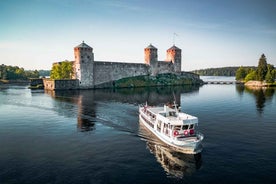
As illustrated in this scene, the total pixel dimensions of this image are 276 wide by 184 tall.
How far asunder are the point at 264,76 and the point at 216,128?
118743 mm

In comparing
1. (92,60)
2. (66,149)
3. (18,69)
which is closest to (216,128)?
(66,149)

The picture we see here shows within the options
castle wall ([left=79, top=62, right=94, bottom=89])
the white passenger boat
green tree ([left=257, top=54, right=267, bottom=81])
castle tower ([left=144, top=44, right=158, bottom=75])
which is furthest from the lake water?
green tree ([left=257, top=54, right=267, bottom=81])

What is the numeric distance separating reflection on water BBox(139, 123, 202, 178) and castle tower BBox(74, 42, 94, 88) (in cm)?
7726

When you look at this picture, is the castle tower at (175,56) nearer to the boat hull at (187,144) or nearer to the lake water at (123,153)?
the lake water at (123,153)

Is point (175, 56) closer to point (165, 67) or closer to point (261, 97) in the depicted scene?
point (165, 67)

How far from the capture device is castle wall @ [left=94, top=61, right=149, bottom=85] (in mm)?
106125

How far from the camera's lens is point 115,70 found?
4530 inches

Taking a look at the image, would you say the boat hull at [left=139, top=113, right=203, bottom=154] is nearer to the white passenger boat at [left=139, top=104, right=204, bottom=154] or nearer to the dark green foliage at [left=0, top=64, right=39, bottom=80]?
the white passenger boat at [left=139, top=104, right=204, bottom=154]

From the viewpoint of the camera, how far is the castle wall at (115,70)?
106m

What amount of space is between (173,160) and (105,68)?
92752 millimetres

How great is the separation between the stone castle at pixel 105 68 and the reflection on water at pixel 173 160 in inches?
3039

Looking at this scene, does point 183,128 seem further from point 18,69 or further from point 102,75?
point 18,69

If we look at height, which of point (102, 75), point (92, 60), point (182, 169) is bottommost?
point (182, 169)

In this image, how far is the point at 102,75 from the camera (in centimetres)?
10800
